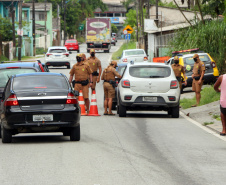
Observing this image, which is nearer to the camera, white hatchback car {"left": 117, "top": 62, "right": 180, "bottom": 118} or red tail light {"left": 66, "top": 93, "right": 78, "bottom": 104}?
red tail light {"left": 66, "top": 93, "right": 78, "bottom": 104}

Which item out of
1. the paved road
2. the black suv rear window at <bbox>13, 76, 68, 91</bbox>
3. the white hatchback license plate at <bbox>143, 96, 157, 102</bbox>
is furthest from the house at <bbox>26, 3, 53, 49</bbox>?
the black suv rear window at <bbox>13, 76, 68, 91</bbox>

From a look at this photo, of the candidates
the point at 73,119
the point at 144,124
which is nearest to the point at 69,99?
the point at 73,119

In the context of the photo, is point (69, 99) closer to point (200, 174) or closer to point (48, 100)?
point (48, 100)

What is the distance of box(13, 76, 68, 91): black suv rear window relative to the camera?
13.4m

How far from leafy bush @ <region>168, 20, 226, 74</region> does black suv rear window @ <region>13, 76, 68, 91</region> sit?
19017 millimetres

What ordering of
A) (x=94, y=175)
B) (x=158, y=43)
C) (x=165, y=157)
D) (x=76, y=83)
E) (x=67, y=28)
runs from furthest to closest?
(x=67, y=28) < (x=158, y=43) < (x=76, y=83) < (x=165, y=157) < (x=94, y=175)

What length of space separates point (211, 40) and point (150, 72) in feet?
50.3

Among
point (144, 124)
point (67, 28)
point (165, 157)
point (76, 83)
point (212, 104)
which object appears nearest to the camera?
point (165, 157)

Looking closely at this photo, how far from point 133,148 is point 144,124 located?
16.8ft

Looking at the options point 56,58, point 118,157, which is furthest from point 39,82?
point 56,58

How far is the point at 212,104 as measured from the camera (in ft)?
72.5

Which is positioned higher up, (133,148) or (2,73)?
(2,73)

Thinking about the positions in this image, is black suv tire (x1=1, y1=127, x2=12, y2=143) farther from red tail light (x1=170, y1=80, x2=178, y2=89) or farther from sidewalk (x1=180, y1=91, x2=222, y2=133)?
red tail light (x1=170, y1=80, x2=178, y2=89)

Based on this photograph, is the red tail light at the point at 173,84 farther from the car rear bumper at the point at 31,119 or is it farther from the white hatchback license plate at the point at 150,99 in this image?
the car rear bumper at the point at 31,119
